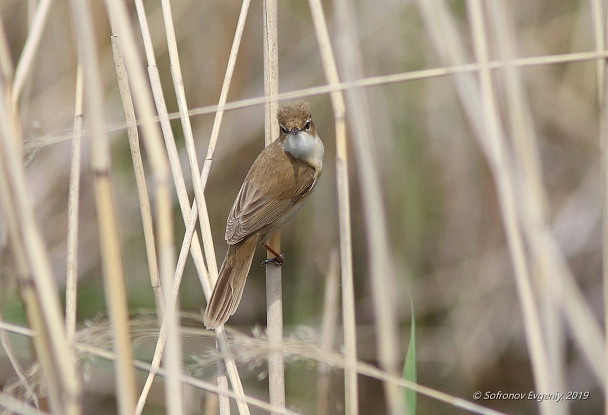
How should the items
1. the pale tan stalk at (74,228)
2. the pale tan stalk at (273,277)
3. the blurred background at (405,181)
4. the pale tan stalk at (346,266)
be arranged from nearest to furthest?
the pale tan stalk at (346,266)
the pale tan stalk at (74,228)
the pale tan stalk at (273,277)
the blurred background at (405,181)

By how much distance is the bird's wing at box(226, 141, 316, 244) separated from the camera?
3.22 metres

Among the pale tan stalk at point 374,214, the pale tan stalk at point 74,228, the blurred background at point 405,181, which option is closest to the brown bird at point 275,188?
the blurred background at point 405,181

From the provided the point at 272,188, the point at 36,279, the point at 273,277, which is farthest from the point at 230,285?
the point at 36,279

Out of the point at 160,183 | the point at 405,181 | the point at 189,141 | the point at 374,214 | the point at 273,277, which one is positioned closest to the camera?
the point at 160,183

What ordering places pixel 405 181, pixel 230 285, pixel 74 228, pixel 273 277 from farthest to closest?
pixel 405 181 < pixel 230 285 < pixel 273 277 < pixel 74 228

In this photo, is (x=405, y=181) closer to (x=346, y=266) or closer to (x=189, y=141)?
(x=189, y=141)

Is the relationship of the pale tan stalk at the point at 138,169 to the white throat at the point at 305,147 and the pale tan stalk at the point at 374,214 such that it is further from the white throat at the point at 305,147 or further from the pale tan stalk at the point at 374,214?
the white throat at the point at 305,147

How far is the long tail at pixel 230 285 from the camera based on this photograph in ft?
8.31

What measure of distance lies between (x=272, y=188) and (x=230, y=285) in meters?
0.70

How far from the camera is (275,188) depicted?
11.0 ft

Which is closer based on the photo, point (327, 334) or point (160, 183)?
point (160, 183)

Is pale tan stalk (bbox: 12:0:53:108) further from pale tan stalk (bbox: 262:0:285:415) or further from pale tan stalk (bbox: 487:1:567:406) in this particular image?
A: pale tan stalk (bbox: 487:1:567:406)

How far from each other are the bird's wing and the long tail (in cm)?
12

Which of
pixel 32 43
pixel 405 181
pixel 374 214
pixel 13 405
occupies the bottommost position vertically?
pixel 13 405
